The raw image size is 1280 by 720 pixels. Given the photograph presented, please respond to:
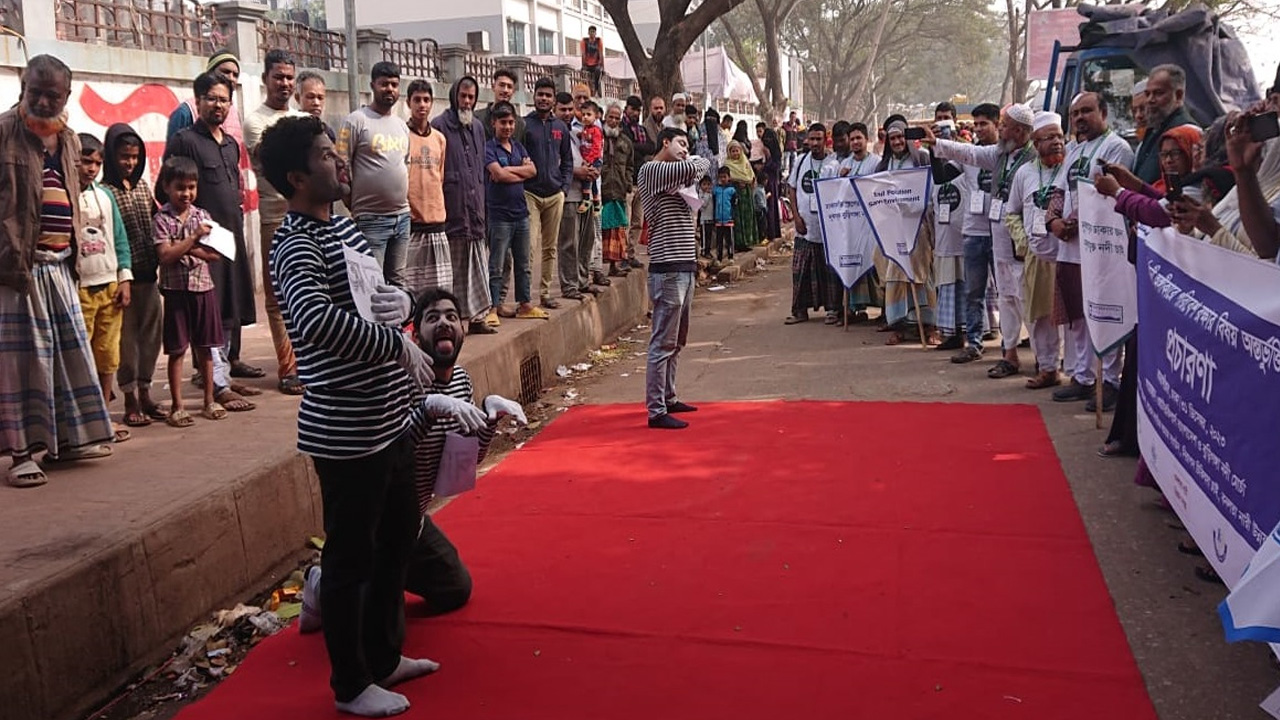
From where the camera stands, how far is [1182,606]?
4.05 meters

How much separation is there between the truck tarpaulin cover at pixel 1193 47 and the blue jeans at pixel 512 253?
638cm

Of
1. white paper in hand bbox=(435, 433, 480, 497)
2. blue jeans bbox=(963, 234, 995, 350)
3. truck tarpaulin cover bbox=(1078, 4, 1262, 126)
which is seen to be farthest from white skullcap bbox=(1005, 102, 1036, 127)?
white paper in hand bbox=(435, 433, 480, 497)

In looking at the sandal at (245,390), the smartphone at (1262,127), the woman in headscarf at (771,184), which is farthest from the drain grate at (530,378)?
the woman in headscarf at (771,184)

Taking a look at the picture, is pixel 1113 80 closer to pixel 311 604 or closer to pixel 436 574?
pixel 436 574

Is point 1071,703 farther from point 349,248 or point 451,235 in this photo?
point 451,235


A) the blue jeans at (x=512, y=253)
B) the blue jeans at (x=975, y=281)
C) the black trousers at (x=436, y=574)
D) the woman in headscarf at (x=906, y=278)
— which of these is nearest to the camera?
the black trousers at (x=436, y=574)

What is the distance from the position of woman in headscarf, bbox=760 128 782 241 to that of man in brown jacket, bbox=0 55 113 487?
1354 cm

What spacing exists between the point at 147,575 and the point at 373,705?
1130 mm

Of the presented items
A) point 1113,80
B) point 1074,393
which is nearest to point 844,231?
point 1074,393

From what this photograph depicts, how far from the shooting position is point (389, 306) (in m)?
3.15

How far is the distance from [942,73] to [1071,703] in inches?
3204

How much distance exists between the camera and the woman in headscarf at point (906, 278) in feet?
30.8

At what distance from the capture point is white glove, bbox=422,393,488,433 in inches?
133

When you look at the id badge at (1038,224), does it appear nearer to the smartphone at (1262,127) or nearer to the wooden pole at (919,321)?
the wooden pole at (919,321)
